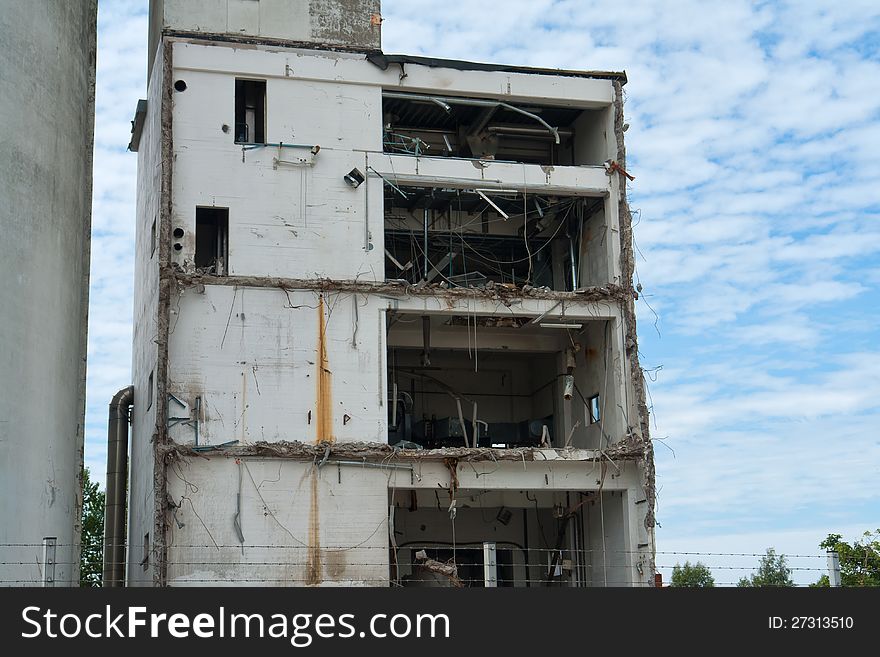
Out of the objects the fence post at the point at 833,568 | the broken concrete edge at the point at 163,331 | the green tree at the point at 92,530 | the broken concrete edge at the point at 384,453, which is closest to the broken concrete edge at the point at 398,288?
the broken concrete edge at the point at 163,331

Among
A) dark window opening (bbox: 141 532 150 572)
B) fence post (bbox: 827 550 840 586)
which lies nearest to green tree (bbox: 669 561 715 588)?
fence post (bbox: 827 550 840 586)

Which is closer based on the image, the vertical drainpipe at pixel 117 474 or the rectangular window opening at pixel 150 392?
the rectangular window opening at pixel 150 392

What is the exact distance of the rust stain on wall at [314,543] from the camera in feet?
100.0

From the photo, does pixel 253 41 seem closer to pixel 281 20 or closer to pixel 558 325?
pixel 281 20

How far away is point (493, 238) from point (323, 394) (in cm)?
922

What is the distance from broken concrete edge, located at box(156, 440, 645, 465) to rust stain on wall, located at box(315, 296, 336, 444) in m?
0.34

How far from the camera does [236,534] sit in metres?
30.4

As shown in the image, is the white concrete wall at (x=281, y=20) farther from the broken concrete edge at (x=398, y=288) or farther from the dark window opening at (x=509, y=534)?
the dark window opening at (x=509, y=534)

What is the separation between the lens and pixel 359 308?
107 feet

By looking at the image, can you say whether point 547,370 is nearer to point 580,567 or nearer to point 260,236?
point 580,567

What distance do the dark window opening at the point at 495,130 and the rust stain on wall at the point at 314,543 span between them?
10.4m

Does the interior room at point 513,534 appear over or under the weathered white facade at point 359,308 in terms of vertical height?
under

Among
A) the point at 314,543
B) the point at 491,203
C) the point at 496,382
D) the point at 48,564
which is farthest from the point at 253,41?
the point at 48,564

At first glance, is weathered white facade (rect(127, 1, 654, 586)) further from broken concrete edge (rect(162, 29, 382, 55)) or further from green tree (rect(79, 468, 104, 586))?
green tree (rect(79, 468, 104, 586))
